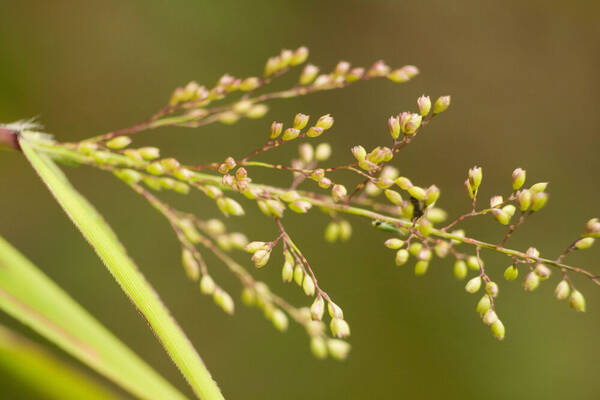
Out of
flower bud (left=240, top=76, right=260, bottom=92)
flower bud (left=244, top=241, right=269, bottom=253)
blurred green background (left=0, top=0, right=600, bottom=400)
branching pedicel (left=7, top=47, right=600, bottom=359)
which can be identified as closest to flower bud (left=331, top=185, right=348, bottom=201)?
branching pedicel (left=7, top=47, right=600, bottom=359)

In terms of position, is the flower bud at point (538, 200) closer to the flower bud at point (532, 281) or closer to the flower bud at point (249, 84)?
the flower bud at point (532, 281)

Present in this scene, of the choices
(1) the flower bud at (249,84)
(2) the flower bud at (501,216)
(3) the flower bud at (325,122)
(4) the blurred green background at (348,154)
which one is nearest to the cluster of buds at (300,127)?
(3) the flower bud at (325,122)

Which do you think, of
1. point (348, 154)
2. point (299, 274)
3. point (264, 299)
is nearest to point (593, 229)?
point (299, 274)

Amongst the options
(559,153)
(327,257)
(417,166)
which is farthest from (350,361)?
(559,153)

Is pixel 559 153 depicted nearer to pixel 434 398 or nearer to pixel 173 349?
pixel 434 398

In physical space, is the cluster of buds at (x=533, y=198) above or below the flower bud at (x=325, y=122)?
below

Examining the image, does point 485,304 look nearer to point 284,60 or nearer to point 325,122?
point 325,122

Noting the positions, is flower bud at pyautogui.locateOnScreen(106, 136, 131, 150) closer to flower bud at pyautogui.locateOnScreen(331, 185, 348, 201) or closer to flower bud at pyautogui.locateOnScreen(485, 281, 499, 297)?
flower bud at pyautogui.locateOnScreen(331, 185, 348, 201)
